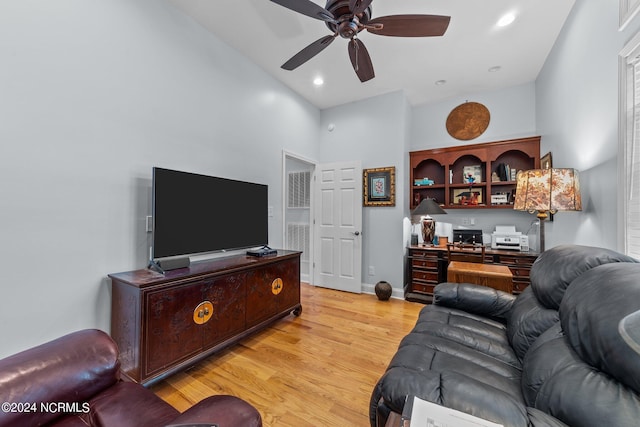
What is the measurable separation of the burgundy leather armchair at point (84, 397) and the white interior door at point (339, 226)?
3.23 metres

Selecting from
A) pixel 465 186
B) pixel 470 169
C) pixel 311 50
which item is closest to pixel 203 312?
pixel 311 50

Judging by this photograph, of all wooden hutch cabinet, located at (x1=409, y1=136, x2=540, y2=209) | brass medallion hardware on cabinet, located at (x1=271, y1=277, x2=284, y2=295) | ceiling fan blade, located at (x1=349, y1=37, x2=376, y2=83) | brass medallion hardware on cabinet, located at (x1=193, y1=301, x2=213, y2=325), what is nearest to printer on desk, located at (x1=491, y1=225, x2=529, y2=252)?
wooden hutch cabinet, located at (x1=409, y1=136, x2=540, y2=209)

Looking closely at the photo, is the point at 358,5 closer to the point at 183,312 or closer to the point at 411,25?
the point at 411,25

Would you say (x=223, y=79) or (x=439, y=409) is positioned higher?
(x=223, y=79)

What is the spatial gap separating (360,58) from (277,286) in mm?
2365

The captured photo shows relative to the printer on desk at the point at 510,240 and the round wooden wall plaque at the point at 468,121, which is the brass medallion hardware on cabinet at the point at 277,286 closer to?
the printer on desk at the point at 510,240

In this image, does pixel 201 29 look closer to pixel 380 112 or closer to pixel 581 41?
pixel 380 112

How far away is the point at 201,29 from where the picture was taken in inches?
100

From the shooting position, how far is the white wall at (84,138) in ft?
4.97

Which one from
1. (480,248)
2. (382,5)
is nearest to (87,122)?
(382,5)

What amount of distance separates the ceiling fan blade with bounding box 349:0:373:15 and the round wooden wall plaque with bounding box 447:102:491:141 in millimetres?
2955

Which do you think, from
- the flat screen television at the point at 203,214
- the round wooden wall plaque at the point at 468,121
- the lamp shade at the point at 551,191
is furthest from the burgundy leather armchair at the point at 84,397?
the round wooden wall plaque at the point at 468,121

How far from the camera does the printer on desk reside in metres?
3.34

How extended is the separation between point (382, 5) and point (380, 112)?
1.79m
